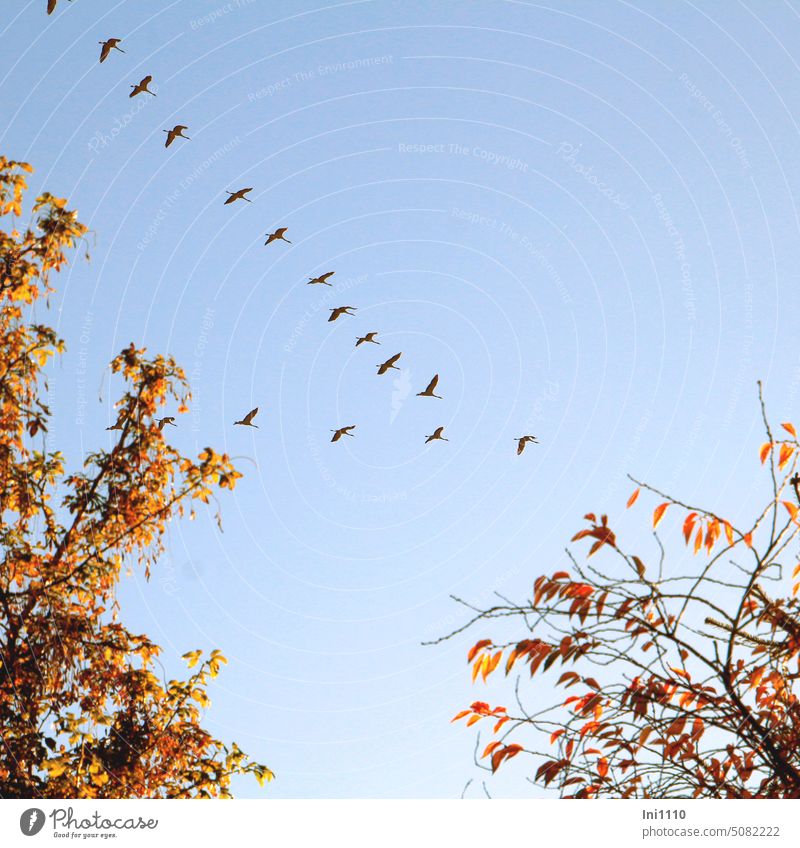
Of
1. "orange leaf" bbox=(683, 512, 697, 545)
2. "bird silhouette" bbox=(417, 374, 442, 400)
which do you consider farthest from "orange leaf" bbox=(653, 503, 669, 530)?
"bird silhouette" bbox=(417, 374, 442, 400)

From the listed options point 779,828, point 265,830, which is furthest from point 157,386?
point 779,828

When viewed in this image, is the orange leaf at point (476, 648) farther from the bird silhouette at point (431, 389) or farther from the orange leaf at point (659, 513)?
the bird silhouette at point (431, 389)

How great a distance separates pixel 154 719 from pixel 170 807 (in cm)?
313

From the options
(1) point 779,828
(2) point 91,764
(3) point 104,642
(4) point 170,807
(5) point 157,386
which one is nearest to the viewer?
(1) point 779,828

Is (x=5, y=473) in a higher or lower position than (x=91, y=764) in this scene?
higher

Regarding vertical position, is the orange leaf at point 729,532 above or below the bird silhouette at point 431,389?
below

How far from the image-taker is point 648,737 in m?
3.66

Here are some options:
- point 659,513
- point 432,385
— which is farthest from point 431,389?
point 659,513

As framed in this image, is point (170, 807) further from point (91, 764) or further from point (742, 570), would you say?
point (742, 570)

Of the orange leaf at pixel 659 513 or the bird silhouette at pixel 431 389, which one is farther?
the bird silhouette at pixel 431 389

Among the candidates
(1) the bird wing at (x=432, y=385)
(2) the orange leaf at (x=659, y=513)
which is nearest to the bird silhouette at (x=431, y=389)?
(1) the bird wing at (x=432, y=385)

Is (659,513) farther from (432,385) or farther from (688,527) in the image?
(432,385)

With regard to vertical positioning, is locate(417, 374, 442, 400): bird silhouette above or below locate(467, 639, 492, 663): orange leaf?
above

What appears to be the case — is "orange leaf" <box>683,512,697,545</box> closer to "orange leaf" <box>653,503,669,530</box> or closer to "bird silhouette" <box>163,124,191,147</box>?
"orange leaf" <box>653,503,669,530</box>
